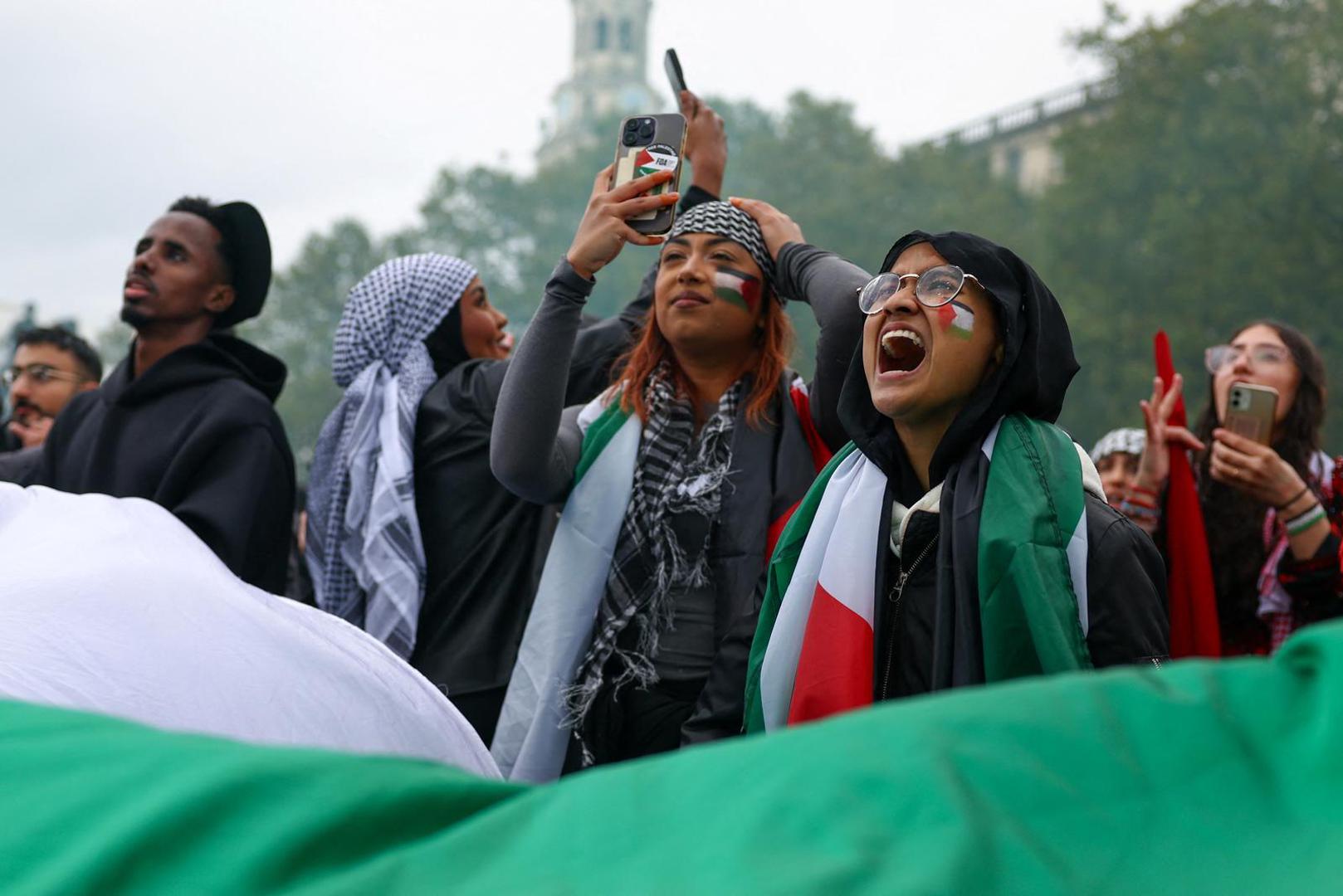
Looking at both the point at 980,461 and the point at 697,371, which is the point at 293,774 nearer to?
the point at 980,461

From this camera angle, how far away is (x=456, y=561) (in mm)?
4270

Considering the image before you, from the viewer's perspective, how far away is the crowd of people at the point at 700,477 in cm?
276

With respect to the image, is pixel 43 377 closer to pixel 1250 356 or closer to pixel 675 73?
pixel 675 73

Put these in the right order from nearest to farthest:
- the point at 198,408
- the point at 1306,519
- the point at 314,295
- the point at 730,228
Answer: the point at 730,228, the point at 1306,519, the point at 198,408, the point at 314,295

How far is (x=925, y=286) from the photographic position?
3027 mm

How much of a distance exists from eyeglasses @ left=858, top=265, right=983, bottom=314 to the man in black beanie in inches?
76.0

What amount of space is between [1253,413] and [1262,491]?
10.2 inches

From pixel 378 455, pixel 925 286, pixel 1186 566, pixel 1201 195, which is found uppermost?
pixel 1201 195

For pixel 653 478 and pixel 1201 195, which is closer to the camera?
pixel 653 478

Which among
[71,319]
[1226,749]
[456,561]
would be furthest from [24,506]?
[71,319]

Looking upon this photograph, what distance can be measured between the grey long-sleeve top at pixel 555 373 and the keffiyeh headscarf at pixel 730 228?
0.31 metres

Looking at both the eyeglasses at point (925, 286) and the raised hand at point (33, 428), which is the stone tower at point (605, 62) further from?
the eyeglasses at point (925, 286)

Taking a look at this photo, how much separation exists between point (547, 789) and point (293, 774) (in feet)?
0.60

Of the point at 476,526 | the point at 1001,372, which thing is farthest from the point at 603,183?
the point at 1001,372
